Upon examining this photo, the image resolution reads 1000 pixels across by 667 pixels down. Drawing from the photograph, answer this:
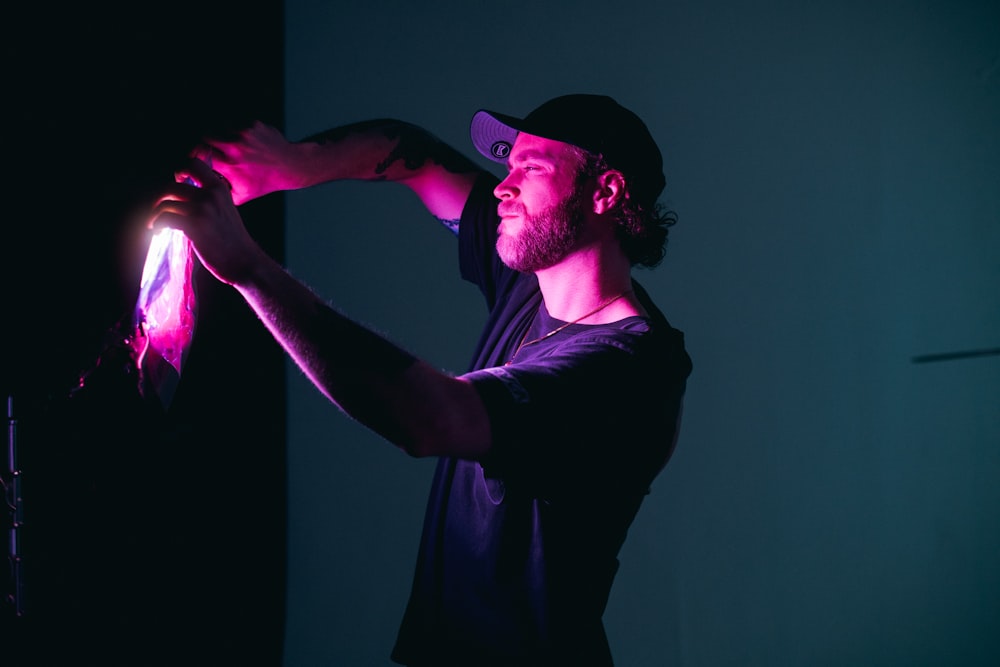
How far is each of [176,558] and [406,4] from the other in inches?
60.7

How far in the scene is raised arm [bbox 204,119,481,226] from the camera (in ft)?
3.19

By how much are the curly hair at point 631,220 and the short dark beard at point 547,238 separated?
6cm

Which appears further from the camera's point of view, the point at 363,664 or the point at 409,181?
the point at 363,664

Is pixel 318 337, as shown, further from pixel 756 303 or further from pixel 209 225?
pixel 756 303

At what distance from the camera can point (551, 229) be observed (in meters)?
1.16

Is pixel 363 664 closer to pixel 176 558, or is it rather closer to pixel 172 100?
pixel 176 558

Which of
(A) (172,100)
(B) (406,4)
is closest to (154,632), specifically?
(A) (172,100)

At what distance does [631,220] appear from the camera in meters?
1.22

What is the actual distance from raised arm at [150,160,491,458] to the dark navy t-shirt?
9 cm

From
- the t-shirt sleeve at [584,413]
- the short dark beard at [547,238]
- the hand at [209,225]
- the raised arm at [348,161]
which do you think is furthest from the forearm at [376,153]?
the t-shirt sleeve at [584,413]

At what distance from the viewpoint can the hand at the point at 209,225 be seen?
69 centimetres

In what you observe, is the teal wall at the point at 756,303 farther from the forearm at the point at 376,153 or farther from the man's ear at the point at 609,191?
the man's ear at the point at 609,191

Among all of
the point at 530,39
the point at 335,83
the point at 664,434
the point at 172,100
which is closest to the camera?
the point at 172,100

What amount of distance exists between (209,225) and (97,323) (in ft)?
0.59
